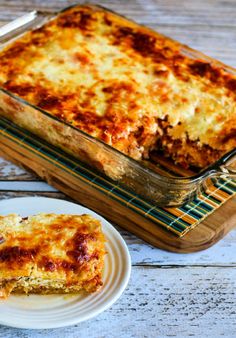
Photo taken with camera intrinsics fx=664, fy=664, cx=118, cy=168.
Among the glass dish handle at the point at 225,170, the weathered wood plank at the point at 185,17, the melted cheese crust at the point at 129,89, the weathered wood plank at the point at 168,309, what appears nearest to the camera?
the weathered wood plank at the point at 168,309

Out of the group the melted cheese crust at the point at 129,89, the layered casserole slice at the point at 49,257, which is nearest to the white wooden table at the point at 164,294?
the layered casserole slice at the point at 49,257

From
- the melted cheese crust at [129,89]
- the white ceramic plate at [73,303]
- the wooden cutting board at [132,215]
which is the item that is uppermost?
the melted cheese crust at [129,89]

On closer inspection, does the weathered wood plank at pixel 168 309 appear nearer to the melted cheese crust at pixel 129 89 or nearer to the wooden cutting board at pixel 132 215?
the wooden cutting board at pixel 132 215

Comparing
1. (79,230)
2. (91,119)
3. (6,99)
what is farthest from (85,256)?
(6,99)

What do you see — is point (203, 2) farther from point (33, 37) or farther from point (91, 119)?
point (91, 119)

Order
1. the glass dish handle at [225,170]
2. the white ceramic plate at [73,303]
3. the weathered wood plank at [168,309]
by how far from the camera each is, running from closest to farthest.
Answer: the white ceramic plate at [73,303] → the weathered wood plank at [168,309] → the glass dish handle at [225,170]

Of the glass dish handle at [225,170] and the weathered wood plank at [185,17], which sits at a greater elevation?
the weathered wood plank at [185,17]
